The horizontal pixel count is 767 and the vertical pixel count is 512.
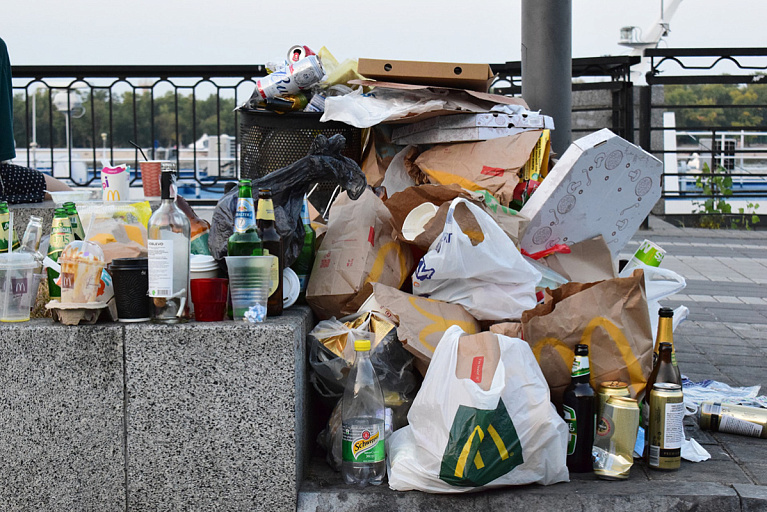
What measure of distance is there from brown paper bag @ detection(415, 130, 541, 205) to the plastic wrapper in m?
0.69

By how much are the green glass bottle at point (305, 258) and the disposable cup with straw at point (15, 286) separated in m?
0.93

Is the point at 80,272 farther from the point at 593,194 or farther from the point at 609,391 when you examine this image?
the point at 593,194

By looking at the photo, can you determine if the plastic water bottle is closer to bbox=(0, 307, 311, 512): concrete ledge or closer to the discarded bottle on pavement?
bbox=(0, 307, 311, 512): concrete ledge

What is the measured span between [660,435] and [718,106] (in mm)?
8243

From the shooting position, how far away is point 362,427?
2539 millimetres

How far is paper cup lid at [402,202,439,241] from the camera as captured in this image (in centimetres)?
301

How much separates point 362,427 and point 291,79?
1.82 m

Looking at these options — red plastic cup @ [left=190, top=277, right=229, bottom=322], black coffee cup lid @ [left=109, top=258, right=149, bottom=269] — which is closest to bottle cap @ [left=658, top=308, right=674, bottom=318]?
red plastic cup @ [left=190, top=277, right=229, bottom=322]

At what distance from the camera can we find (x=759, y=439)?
119 inches

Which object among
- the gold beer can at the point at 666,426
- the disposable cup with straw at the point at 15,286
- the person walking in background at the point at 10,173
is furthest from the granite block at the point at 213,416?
the person walking in background at the point at 10,173

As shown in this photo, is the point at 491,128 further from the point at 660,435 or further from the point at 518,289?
the point at 660,435

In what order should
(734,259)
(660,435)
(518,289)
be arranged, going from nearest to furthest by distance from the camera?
1. (660,435)
2. (518,289)
3. (734,259)

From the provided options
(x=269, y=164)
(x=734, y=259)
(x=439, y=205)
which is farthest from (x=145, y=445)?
(x=734, y=259)

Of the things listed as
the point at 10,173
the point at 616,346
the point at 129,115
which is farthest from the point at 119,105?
the point at 616,346
